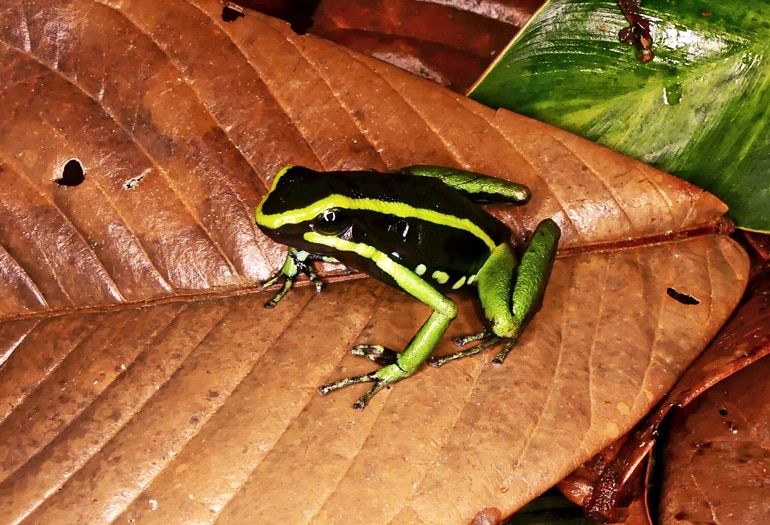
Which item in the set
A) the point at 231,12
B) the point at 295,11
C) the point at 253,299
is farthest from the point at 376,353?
the point at 295,11

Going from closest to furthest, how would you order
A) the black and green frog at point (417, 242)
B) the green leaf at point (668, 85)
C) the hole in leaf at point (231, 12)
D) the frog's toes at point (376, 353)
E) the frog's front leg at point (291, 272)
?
the black and green frog at point (417, 242), the frog's toes at point (376, 353), the frog's front leg at point (291, 272), the green leaf at point (668, 85), the hole in leaf at point (231, 12)

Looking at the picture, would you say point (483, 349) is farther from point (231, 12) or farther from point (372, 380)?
point (231, 12)

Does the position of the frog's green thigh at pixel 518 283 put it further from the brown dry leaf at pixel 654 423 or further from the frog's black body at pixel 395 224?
the brown dry leaf at pixel 654 423

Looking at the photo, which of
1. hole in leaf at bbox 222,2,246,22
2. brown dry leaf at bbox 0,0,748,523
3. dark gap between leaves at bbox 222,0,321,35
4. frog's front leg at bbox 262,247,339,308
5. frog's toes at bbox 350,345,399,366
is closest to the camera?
brown dry leaf at bbox 0,0,748,523

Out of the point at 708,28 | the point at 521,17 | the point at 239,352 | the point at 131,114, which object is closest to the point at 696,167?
the point at 708,28

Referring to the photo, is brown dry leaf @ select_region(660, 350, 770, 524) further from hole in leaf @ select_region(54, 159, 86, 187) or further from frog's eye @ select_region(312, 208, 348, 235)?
hole in leaf @ select_region(54, 159, 86, 187)

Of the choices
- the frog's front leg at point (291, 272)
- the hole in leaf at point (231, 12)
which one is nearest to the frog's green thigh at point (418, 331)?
the frog's front leg at point (291, 272)

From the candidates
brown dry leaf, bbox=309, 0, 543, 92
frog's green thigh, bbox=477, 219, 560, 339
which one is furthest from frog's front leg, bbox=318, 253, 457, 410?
brown dry leaf, bbox=309, 0, 543, 92

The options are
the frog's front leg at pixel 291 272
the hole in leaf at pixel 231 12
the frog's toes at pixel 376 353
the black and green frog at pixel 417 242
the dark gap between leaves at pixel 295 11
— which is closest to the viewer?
the black and green frog at pixel 417 242
